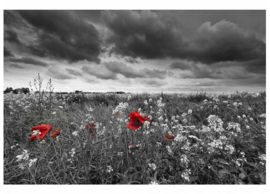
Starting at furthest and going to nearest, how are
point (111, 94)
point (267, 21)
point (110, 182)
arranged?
1. point (111, 94)
2. point (267, 21)
3. point (110, 182)

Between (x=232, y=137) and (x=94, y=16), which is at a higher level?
(x=94, y=16)

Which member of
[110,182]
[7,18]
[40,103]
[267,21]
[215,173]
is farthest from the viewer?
[40,103]

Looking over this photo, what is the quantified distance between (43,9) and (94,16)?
0.79 meters

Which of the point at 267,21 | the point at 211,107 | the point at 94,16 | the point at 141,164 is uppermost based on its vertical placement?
the point at 94,16

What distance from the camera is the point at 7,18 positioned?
110 inches

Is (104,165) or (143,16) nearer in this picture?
(104,165)

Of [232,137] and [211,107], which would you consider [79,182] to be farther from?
[211,107]

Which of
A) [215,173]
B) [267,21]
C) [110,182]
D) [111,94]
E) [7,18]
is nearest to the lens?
[110,182]

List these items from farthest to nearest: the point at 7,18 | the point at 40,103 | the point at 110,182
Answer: the point at 40,103, the point at 7,18, the point at 110,182

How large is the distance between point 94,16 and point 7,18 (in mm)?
1385

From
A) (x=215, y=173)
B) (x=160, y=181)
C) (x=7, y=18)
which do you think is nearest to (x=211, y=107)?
(x=215, y=173)

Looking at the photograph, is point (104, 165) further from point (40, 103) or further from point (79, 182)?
point (40, 103)

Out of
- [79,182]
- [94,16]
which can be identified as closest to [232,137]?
[79,182]

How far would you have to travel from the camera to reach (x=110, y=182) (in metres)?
1.88
